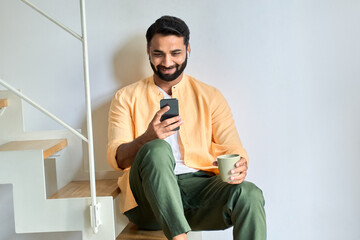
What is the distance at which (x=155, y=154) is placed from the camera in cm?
186

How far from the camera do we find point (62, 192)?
7.21 ft

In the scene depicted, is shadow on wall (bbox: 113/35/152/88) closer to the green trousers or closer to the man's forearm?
the man's forearm

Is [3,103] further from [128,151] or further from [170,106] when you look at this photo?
[170,106]

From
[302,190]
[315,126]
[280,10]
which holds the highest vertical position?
[280,10]

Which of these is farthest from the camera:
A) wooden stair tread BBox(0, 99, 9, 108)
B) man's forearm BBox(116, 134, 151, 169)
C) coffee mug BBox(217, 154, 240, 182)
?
wooden stair tread BBox(0, 99, 9, 108)

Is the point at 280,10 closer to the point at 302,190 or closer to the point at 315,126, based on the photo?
the point at 315,126

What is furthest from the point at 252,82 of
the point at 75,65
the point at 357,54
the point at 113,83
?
the point at 75,65

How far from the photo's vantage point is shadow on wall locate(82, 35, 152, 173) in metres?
2.48

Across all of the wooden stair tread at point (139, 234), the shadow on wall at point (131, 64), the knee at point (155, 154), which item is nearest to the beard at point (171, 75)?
the shadow on wall at point (131, 64)

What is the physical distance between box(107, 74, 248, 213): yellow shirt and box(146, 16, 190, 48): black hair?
0.73ft

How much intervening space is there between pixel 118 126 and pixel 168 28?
0.49 m

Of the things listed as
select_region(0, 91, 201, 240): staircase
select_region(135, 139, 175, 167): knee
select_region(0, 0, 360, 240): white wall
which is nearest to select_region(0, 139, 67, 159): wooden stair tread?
select_region(0, 91, 201, 240): staircase

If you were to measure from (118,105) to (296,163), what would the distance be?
0.94m

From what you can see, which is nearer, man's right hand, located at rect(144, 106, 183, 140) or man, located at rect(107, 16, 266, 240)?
man, located at rect(107, 16, 266, 240)
